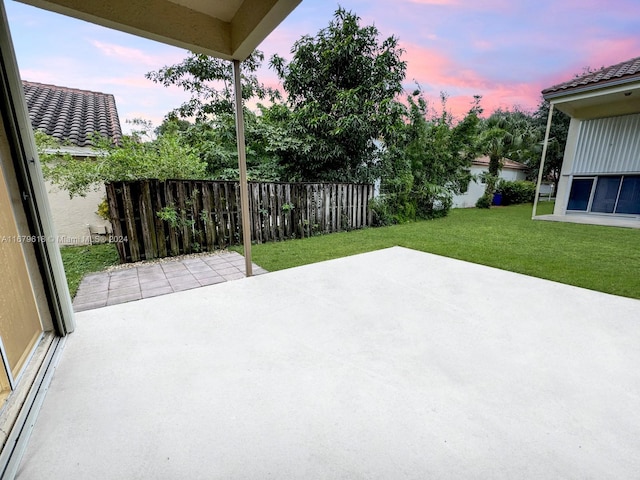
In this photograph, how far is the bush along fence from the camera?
3963 mm

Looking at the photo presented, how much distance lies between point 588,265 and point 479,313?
9.44 ft

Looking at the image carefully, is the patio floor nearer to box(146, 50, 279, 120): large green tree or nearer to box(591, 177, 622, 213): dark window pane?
box(146, 50, 279, 120): large green tree

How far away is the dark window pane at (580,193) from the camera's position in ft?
30.1

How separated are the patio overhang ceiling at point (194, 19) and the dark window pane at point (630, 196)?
1208cm

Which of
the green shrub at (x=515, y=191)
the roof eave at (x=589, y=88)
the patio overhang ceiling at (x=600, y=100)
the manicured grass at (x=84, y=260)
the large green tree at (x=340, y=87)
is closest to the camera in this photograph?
the manicured grass at (x=84, y=260)

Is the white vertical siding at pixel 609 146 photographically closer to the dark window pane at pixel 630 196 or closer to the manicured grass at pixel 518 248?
the dark window pane at pixel 630 196

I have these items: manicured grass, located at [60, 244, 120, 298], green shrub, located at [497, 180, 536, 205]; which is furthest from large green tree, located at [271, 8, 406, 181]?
green shrub, located at [497, 180, 536, 205]

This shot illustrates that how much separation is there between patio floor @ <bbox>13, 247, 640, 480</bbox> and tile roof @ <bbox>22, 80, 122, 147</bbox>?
485 cm

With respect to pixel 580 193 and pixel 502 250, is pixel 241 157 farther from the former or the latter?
pixel 580 193

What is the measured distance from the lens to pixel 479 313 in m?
2.33

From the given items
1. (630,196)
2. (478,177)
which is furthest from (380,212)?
(630,196)

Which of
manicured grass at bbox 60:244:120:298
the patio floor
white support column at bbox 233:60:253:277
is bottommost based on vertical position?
manicured grass at bbox 60:244:120:298

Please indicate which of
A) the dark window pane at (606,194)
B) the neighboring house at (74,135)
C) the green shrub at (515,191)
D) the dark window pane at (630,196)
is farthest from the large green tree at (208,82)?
the green shrub at (515,191)

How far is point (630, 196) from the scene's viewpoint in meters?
8.46
